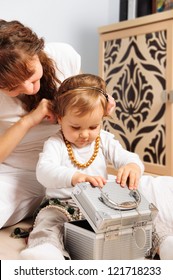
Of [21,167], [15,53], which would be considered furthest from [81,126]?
[21,167]

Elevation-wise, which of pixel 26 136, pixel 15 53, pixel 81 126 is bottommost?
pixel 26 136

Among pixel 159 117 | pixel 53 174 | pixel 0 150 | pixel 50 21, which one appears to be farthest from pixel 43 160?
pixel 50 21

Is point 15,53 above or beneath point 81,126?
above

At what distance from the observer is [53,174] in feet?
3.39

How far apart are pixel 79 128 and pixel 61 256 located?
1.14 ft

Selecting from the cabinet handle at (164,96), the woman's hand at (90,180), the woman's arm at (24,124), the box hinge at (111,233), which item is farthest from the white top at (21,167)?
the cabinet handle at (164,96)

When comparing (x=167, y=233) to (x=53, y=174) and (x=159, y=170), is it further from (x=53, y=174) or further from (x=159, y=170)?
(x=159, y=170)

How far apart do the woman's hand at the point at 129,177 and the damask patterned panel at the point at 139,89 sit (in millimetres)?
1029

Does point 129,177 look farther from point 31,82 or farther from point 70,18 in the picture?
point 70,18

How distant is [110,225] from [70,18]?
1.65 m

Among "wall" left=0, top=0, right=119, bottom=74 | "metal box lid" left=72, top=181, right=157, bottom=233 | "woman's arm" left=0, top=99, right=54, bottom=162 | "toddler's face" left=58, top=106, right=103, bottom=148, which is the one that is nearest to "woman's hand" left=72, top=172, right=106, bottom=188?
"metal box lid" left=72, top=181, right=157, bottom=233

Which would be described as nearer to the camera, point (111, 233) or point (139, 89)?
point (111, 233)

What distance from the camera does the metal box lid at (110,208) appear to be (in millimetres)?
871

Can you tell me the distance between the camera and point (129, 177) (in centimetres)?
101
